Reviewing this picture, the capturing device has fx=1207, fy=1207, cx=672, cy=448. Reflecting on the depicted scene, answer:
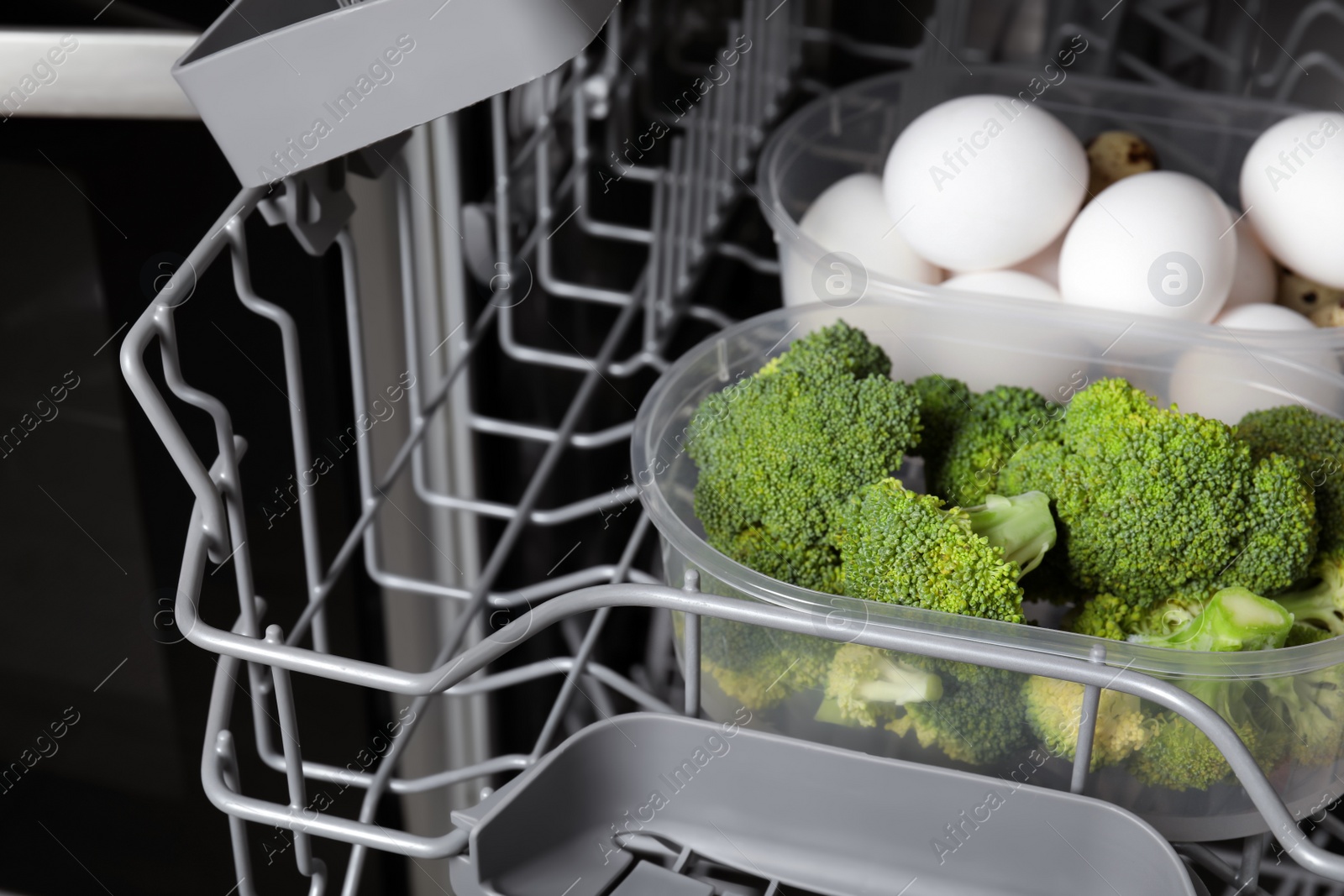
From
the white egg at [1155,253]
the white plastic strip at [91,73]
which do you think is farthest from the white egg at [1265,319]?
the white plastic strip at [91,73]

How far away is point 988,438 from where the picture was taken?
2.14ft

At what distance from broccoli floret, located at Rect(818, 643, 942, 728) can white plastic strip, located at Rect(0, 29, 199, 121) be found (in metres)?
0.43

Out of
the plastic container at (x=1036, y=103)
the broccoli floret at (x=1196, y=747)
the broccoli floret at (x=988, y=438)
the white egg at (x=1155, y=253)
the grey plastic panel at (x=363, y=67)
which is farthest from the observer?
the plastic container at (x=1036, y=103)

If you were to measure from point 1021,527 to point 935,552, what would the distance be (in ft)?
0.21

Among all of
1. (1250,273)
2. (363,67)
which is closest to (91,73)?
(363,67)

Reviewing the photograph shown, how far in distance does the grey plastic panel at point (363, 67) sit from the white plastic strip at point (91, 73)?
0.15 meters

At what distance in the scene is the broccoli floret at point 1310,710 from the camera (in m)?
0.54

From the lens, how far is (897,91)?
99cm

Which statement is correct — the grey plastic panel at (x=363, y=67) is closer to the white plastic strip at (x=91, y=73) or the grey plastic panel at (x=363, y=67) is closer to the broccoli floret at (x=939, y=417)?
the white plastic strip at (x=91, y=73)

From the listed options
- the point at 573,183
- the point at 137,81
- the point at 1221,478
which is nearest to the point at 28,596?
the point at 137,81

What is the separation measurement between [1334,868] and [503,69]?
40 cm

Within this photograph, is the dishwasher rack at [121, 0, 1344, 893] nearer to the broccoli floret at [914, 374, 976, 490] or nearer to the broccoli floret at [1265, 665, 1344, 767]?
the broccoli floret at [1265, 665, 1344, 767]

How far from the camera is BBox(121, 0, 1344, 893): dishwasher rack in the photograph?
460mm

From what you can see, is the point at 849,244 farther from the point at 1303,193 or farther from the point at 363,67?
the point at 363,67
